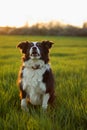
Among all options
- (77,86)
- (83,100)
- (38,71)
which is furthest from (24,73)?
(77,86)

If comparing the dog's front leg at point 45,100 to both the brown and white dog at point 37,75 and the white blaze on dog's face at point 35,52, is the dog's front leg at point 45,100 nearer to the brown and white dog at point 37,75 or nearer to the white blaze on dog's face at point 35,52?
the brown and white dog at point 37,75

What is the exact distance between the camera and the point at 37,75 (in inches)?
220

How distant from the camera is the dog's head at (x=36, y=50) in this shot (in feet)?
17.7

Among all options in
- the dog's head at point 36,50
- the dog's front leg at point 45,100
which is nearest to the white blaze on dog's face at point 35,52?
the dog's head at point 36,50

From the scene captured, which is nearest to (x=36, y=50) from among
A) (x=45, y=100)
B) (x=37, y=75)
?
(x=37, y=75)

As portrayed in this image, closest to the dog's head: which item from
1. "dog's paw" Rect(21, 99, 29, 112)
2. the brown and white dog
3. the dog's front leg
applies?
the brown and white dog

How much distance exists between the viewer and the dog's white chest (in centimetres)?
557

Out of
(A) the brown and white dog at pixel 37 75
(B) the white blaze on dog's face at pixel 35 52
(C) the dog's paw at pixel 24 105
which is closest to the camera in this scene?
(B) the white blaze on dog's face at pixel 35 52

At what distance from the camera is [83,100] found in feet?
19.5

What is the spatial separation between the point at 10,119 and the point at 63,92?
1897 millimetres

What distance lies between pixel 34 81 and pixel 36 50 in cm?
48

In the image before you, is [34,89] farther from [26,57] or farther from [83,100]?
[83,100]

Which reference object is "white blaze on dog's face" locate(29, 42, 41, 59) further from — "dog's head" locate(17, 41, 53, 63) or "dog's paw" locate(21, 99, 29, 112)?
"dog's paw" locate(21, 99, 29, 112)

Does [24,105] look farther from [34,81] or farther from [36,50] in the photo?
[36,50]
